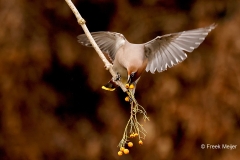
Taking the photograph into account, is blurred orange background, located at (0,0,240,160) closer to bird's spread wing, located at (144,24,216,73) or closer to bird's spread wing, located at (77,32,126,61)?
bird's spread wing, located at (77,32,126,61)

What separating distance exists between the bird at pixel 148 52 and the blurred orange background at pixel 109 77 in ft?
→ 4.41

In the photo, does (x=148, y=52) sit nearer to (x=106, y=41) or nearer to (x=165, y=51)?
(x=165, y=51)

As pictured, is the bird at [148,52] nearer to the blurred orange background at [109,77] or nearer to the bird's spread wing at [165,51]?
the bird's spread wing at [165,51]

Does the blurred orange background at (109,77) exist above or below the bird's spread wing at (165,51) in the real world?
above

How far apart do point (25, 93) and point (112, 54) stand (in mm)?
1540

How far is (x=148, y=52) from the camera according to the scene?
133 cm

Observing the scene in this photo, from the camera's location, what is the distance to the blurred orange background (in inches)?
109

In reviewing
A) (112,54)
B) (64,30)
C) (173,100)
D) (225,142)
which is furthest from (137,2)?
(112,54)

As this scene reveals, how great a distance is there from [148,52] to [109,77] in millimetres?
1561

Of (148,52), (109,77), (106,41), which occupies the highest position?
(109,77)

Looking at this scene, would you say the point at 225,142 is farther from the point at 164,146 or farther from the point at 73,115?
the point at 73,115

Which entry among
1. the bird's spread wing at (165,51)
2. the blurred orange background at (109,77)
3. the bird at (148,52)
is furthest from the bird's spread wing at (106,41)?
the blurred orange background at (109,77)

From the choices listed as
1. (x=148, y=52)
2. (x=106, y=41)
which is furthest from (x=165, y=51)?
(x=106, y=41)

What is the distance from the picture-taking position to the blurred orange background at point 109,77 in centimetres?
277
